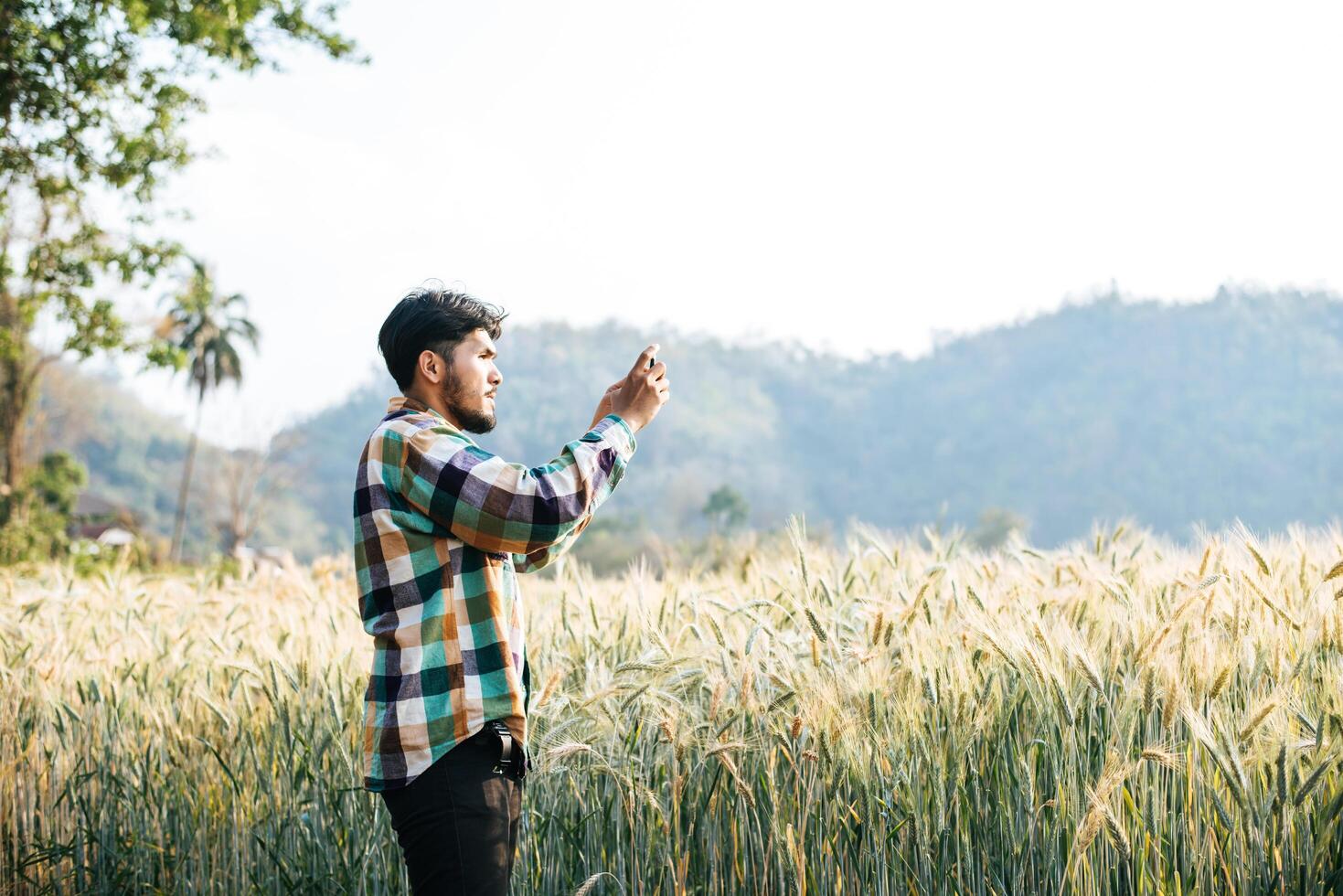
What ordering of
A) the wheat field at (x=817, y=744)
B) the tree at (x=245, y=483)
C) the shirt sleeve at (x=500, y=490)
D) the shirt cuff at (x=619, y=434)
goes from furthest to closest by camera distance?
1. the tree at (x=245, y=483)
2. the wheat field at (x=817, y=744)
3. the shirt cuff at (x=619, y=434)
4. the shirt sleeve at (x=500, y=490)

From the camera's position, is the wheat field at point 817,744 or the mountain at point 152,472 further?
the mountain at point 152,472

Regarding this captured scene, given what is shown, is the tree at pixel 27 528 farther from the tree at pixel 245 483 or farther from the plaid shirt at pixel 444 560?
the tree at pixel 245 483

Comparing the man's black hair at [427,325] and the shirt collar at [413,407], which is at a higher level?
the man's black hair at [427,325]

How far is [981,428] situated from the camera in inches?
3738

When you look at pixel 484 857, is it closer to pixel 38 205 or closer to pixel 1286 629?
pixel 1286 629

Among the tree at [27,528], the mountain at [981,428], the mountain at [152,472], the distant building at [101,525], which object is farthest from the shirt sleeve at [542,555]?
the mountain at [152,472]

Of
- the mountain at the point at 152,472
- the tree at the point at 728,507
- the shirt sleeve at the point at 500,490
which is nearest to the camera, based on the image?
the shirt sleeve at the point at 500,490

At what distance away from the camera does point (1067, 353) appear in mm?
98500

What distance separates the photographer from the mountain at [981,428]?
82.9m

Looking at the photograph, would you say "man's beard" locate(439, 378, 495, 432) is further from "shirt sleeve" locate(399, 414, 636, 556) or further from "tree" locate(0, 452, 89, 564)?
"tree" locate(0, 452, 89, 564)

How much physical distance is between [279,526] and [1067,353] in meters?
65.8

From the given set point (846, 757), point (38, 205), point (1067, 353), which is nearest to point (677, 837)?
point (846, 757)

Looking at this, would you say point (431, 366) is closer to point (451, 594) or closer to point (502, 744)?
point (451, 594)

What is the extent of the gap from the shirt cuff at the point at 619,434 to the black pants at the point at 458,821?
1.75ft
